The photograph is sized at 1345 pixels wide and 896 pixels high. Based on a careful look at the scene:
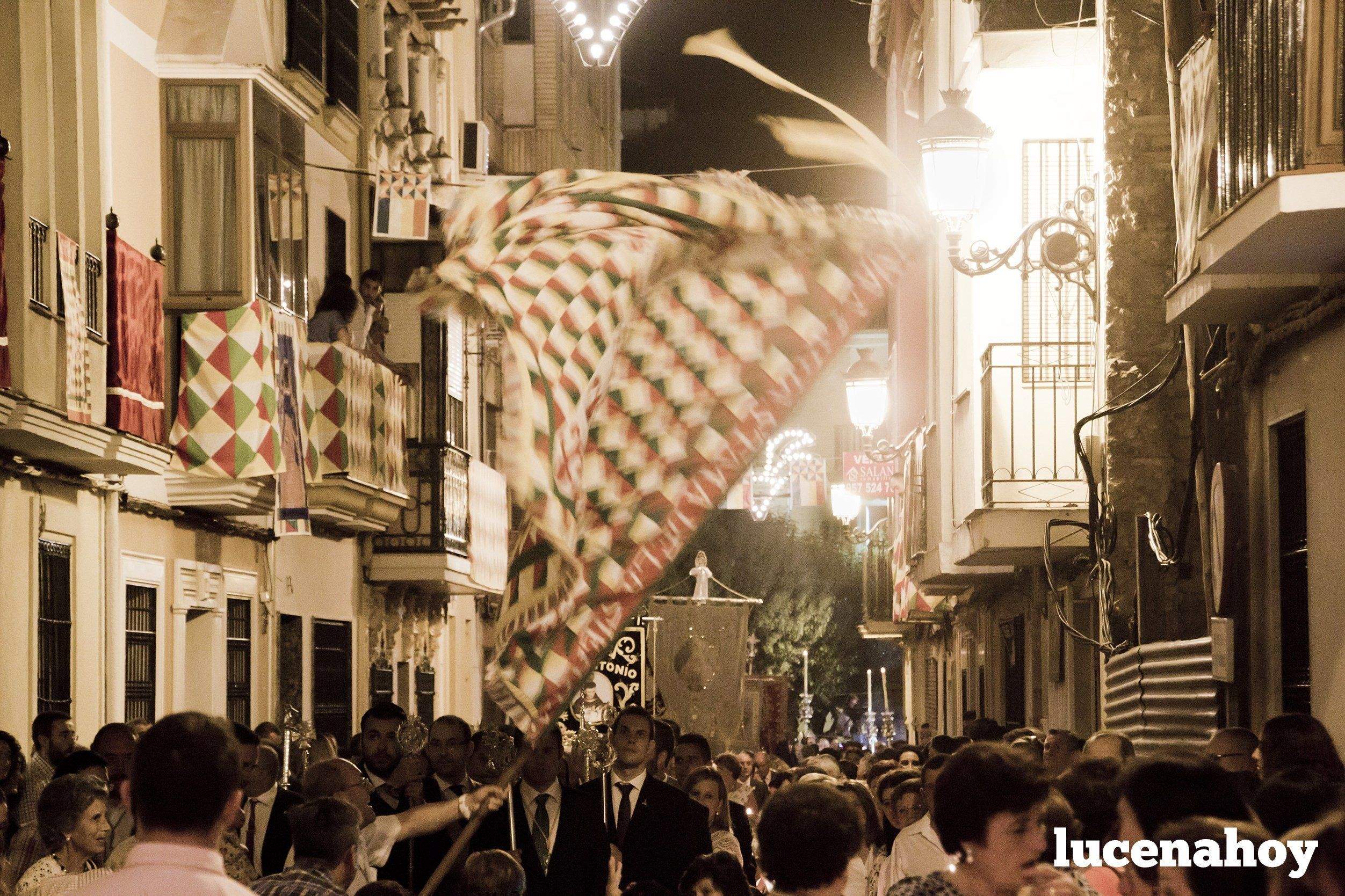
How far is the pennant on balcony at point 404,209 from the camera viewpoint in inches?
1046

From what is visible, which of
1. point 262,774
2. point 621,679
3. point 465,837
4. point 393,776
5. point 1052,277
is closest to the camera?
point 465,837

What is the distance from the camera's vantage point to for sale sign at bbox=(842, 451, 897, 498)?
3547cm

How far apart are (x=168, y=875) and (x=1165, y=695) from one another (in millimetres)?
9060

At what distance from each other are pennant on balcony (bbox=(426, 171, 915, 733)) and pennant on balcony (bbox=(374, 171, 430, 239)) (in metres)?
19.7

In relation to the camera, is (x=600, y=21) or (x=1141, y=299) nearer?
(x=1141, y=299)

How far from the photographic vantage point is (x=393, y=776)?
11.7 meters

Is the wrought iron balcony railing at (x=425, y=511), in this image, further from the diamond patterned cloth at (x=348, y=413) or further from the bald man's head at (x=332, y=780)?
the bald man's head at (x=332, y=780)

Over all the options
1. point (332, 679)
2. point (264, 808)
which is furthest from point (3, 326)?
point (332, 679)

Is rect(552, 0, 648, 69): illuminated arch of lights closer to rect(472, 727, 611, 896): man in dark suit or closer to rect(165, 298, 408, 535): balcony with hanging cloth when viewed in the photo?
rect(165, 298, 408, 535): balcony with hanging cloth

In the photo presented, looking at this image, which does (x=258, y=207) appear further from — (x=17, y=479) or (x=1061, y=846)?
(x=1061, y=846)

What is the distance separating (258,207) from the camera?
21.2m

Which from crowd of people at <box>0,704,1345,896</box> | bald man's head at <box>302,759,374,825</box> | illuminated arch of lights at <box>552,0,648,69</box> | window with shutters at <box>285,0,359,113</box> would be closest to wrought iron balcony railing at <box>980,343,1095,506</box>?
crowd of people at <box>0,704,1345,896</box>

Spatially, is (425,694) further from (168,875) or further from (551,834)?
(168,875)

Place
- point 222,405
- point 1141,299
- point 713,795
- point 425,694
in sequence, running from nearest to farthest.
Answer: point 713,795 → point 1141,299 → point 222,405 → point 425,694
